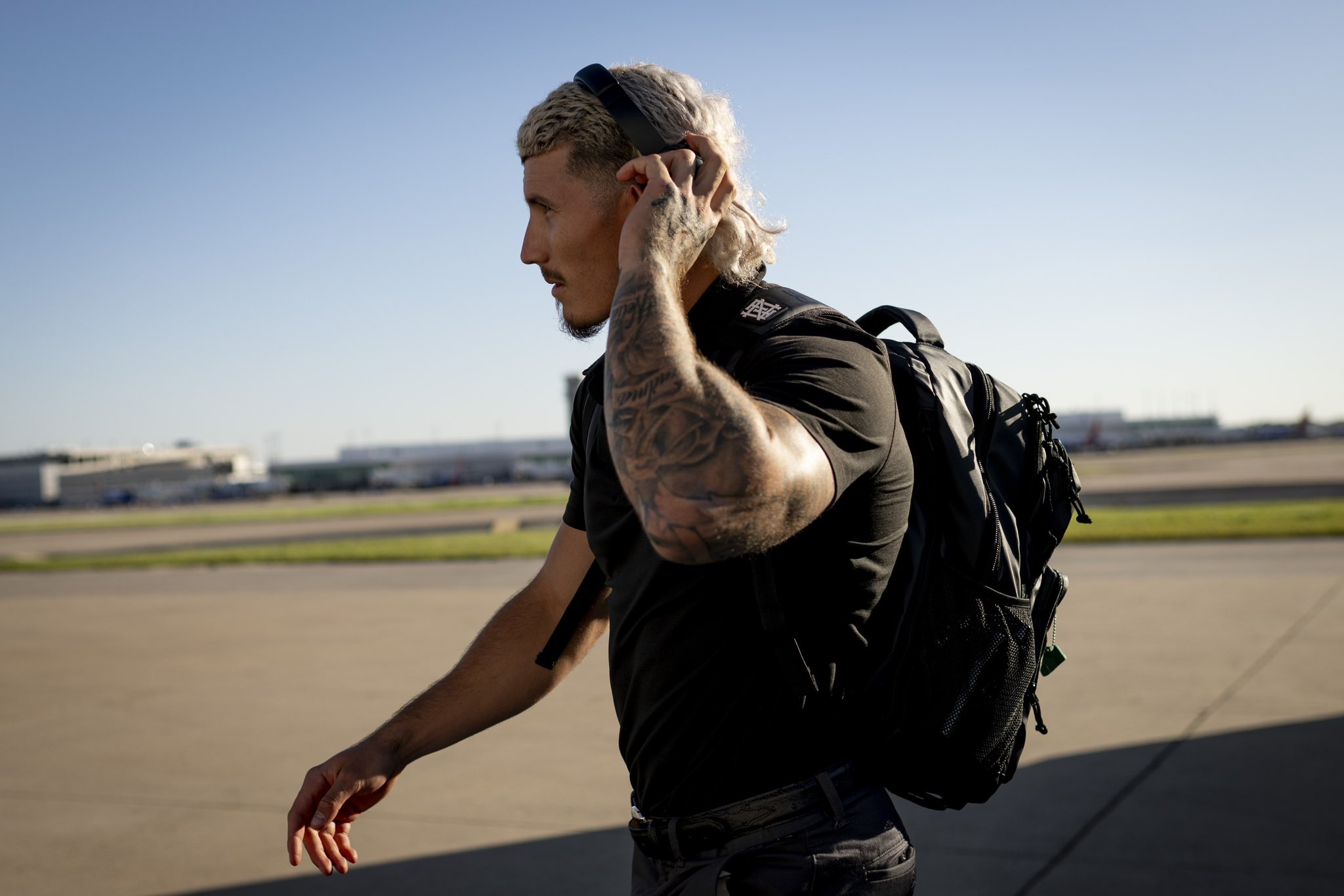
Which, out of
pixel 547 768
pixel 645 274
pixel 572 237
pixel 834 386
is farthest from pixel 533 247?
pixel 547 768

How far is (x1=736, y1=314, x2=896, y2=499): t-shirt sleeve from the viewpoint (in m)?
1.36

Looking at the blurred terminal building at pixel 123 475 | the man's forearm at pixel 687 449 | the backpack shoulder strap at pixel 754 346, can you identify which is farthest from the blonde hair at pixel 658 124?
the blurred terminal building at pixel 123 475

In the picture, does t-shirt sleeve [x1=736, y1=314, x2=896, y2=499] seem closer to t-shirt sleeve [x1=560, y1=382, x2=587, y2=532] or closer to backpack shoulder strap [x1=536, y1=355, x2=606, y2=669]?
t-shirt sleeve [x1=560, y1=382, x2=587, y2=532]

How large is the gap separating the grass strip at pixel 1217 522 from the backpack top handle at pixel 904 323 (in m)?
13.7

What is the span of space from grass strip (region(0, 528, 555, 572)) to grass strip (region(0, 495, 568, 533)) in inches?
585

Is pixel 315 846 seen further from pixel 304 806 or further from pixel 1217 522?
pixel 1217 522

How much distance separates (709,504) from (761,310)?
50 centimetres

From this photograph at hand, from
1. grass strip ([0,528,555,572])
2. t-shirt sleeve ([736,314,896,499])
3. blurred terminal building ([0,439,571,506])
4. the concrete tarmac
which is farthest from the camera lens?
blurred terminal building ([0,439,571,506])

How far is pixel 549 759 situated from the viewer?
630 cm

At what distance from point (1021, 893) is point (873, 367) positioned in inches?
136

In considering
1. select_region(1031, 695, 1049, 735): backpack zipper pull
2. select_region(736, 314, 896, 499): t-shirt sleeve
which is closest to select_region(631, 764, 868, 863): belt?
select_region(1031, 695, 1049, 735): backpack zipper pull

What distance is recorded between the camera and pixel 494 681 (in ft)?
7.36

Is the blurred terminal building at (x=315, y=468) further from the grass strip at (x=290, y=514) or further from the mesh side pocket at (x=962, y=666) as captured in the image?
the mesh side pocket at (x=962, y=666)

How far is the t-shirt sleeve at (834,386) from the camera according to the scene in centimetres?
136
